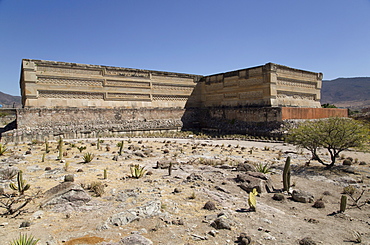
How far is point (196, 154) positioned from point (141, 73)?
1316 cm

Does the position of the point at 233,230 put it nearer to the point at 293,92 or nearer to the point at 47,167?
the point at 47,167

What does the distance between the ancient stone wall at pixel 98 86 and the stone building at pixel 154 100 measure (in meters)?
0.06

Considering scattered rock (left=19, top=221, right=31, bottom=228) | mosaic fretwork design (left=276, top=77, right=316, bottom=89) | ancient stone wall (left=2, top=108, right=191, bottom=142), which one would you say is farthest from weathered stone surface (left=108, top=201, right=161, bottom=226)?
mosaic fretwork design (left=276, top=77, right=316, bottom=89)

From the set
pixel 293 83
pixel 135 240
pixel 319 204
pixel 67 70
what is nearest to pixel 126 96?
pixel 67 70

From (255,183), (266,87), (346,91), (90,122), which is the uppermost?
(346,91)

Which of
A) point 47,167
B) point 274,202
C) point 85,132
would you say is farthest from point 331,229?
point 85,132

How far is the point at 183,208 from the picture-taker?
5.64 metres

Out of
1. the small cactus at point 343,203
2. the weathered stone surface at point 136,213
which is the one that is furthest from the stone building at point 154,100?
the weathered stone surface at point 136,213

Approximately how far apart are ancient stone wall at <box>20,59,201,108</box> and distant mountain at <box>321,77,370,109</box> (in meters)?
128

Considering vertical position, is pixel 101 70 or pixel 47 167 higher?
pixel 101 70

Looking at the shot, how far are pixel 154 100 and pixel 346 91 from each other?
559ft

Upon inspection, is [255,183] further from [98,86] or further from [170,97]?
[170,97]

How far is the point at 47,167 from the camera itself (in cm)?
884

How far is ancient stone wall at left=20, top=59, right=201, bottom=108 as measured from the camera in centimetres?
1816
